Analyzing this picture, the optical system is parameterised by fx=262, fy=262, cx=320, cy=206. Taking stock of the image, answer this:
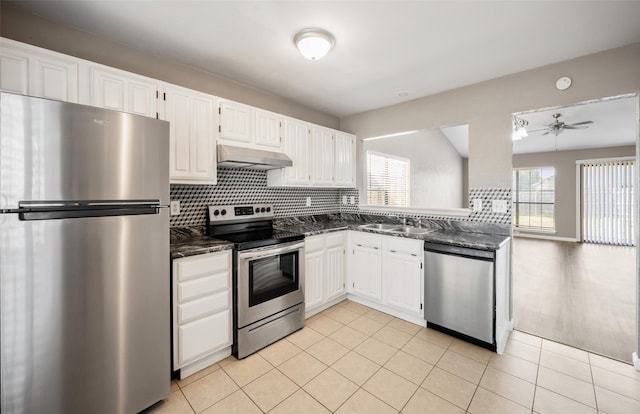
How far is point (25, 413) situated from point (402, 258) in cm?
282

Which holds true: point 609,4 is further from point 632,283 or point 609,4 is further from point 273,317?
point 632,283

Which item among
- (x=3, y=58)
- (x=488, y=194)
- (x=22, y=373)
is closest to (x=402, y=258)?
(x=488, y=194)

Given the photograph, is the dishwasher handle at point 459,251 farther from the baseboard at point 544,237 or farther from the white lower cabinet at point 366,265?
the baseboard at point 544,237

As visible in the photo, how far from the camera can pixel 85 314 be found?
1381mm

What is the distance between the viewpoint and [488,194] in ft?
9.20

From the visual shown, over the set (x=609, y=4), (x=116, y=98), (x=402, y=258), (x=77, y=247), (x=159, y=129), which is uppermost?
(x=609, y=4)

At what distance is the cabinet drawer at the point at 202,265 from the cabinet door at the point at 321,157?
1.56 metres

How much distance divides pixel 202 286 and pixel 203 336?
390 mm

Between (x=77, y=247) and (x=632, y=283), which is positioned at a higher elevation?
(x=77, y=247)

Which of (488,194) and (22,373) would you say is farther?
(488,194)

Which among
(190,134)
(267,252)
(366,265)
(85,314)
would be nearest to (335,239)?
(366,265)

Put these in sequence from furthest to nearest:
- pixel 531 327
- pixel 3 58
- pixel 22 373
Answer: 1. pixel 531 327
2. pixel 3 58
3. pixel 22 373

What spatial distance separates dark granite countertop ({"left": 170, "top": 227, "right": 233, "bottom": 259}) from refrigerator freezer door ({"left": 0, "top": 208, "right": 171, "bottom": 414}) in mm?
225

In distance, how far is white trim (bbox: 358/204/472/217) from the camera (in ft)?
9.77
